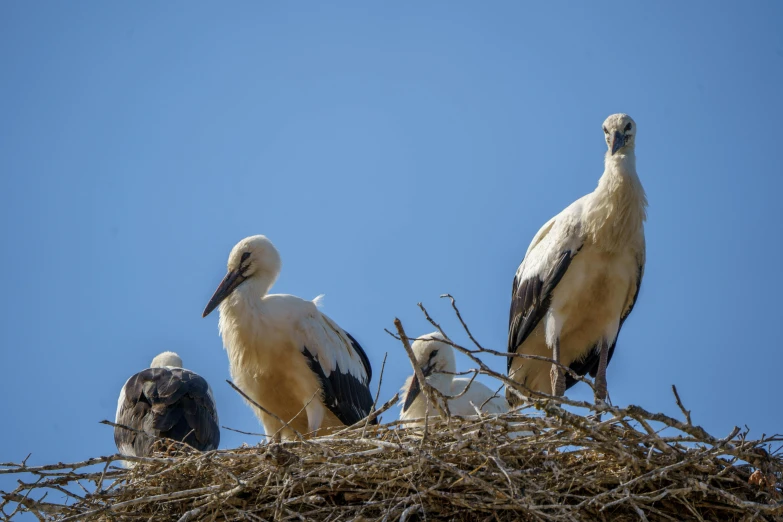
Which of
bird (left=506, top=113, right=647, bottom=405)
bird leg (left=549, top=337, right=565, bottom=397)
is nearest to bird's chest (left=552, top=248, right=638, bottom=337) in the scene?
bird (left=506, top=113, right=647, bottom=405)

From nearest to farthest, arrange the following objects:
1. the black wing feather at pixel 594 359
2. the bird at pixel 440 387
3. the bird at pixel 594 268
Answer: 1. the bird at pixel 594 268
2. the black wing feather at pixel 594 359
3. the bird at pixel 440 387

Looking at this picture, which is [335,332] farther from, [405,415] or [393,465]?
[393,465]

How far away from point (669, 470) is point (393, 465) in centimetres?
108

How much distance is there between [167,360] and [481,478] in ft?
14.0

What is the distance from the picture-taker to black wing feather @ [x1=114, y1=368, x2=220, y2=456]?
6.64 m

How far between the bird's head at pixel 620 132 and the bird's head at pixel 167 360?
11.4 ft

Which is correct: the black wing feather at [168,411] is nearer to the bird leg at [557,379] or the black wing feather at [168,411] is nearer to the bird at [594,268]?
the bird at [594,268]

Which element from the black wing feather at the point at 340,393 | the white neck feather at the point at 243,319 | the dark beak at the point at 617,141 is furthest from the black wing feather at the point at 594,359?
the white neck feather at the point at 243,319

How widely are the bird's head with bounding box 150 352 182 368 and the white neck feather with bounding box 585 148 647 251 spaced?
3268 millimetres

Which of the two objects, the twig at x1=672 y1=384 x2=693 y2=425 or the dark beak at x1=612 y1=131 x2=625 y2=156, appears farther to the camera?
the dark beak at x1=612 y1=131 x2=625 y2=156

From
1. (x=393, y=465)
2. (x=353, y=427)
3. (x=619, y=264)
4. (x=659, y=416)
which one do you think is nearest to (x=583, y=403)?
(x=659, y=416)

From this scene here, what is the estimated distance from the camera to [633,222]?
6.78 meters

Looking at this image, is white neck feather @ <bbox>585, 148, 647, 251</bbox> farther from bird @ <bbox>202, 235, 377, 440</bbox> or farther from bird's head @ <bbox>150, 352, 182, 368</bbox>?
bird's head @ <bbox>150, 352, 182, 368</bbox>

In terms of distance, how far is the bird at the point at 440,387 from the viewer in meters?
7.23
